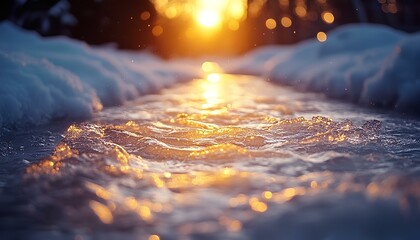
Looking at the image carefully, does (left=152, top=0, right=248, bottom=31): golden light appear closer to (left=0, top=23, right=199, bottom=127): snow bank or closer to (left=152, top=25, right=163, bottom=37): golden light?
(left=152, top=25, right=163, bottom=37): golden light

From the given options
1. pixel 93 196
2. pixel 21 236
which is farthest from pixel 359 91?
pixel 21 236

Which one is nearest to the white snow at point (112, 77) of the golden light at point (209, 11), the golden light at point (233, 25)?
the golden light at point (209, 11)

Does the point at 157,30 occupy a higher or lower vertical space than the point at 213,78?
higher

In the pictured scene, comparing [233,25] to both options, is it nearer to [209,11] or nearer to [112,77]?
[209,11]

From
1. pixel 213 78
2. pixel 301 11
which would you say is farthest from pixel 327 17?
pixel 213 78

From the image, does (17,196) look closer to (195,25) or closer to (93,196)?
(93,196)

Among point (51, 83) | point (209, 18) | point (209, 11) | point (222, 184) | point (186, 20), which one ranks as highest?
point (209, 18)
